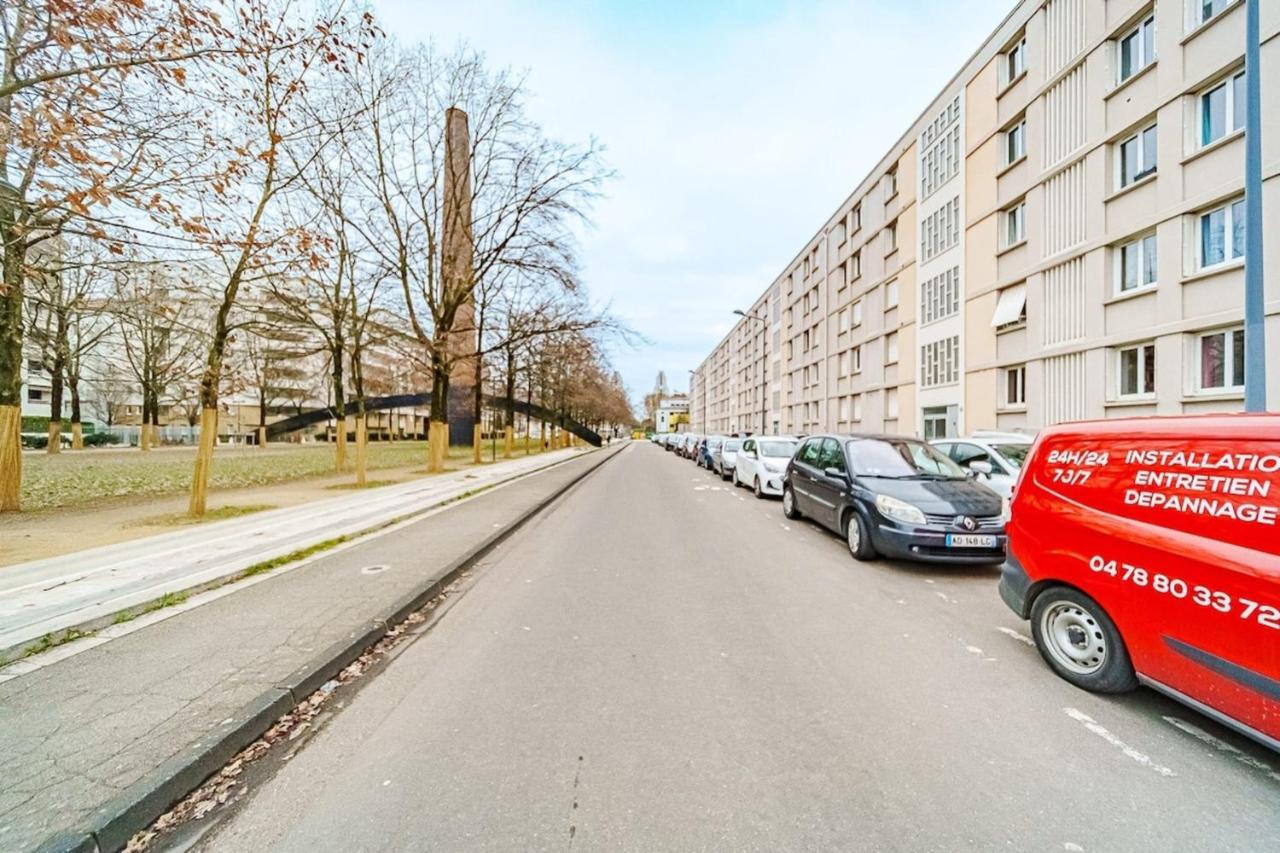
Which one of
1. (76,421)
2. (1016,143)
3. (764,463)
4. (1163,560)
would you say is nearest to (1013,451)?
(764,463)

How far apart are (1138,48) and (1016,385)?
888 cm

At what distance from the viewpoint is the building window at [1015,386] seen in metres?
17.5

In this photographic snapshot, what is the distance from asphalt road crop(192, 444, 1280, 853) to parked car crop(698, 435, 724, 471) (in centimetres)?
2039

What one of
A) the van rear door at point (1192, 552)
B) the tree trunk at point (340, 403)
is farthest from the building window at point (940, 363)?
the tree trunk at point (340, 403)

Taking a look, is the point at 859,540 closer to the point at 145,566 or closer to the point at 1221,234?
the point at 145,566

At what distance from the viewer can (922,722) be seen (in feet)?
10.4

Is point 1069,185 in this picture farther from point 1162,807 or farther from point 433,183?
point 433,183

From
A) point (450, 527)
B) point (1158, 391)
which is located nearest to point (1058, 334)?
point (1158, 391)

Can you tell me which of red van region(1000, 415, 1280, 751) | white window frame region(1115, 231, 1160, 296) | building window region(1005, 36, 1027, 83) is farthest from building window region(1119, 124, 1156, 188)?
red van region(1000, 415, 1280, 751)

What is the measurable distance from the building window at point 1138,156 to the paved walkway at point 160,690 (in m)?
17.5

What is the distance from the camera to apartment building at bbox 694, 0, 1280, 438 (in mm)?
11477

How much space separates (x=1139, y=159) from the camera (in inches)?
532

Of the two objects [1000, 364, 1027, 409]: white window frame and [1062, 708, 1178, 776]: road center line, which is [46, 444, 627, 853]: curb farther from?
[1000, 364, 1027, 409]: white window frame

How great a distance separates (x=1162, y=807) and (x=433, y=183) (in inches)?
871
